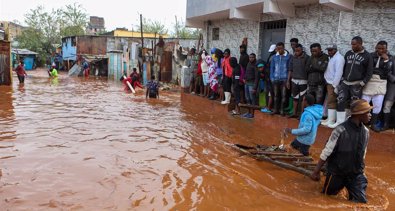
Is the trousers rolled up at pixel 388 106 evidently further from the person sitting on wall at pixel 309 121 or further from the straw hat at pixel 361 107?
the straw hat at pixel 361 107

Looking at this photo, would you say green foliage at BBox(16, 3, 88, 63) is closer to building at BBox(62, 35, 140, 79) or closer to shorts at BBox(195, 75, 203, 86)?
building at BBox(62, 35, 140, 79)

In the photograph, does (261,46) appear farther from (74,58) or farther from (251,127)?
(74,58)

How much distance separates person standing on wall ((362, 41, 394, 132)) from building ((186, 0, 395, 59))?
106cm

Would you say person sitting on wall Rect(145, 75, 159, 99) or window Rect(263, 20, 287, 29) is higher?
window Rect(263, 20, 287, 29)

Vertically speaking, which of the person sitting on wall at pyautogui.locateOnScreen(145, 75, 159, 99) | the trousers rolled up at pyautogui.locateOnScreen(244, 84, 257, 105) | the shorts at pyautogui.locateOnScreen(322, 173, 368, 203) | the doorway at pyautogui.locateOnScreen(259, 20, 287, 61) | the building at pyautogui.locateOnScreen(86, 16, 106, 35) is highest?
the building at pyautogui.locateOnScreen(86, 16, 106, 35)

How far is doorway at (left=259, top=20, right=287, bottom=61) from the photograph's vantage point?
10.3 m

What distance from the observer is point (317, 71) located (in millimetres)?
7500

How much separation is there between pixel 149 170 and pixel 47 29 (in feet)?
158

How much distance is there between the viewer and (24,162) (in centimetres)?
559

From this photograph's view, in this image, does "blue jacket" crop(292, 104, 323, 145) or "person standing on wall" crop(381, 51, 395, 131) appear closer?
"blue jacket" crop(292, 104, 323, 145)

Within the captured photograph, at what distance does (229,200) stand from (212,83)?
7.46 m

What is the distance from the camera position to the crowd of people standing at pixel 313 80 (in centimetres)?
659

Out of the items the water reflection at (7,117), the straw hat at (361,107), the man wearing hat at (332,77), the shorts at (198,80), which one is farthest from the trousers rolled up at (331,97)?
the water reflection at (7,117)

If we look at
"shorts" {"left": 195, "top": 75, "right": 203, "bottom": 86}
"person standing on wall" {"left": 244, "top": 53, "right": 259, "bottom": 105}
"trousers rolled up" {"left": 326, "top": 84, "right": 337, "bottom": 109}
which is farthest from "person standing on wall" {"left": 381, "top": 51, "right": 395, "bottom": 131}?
"shorts" {"left": 195, "top": 75, "right": 203, "bottom": 86}
